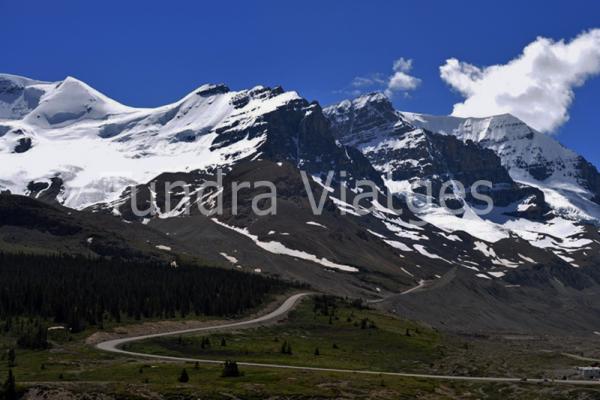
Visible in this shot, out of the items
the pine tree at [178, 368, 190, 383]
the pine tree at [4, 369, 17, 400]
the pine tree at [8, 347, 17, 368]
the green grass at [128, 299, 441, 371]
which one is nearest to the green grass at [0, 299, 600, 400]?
the green grass at [128, 299, 441, 371]

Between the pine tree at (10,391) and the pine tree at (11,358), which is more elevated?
the pine tree at (11,358)

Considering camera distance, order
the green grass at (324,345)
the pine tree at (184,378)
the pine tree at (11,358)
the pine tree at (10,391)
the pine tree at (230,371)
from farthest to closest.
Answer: the green grass at (324,345) → the pine tree at (11,358) → the pine tree at (230,371) → the pine tree at (184,378) → the pine tree at (10,391)

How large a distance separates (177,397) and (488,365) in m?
61.6

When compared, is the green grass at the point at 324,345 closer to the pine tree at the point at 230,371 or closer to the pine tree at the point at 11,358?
the pine tree at the point at 11,358

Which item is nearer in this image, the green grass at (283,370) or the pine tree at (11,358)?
the green grass at (283,370)

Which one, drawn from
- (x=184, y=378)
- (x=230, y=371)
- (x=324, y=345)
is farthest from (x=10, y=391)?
(x=324, y=345)

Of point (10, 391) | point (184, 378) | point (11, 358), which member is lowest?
point (10, 391)

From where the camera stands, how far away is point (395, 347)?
519 ft

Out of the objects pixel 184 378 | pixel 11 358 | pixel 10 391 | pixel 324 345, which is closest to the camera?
pixel 10 391

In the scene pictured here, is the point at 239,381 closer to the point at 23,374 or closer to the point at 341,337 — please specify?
the point at 23,374

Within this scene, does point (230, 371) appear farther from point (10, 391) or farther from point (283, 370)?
point (10, 391)

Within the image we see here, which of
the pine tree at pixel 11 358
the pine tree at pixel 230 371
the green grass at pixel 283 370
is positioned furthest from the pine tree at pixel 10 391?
the pine tree at pixel 11 358

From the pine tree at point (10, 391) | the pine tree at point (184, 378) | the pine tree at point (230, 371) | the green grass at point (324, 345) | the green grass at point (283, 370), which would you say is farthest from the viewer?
the green grass at point (324, 345)

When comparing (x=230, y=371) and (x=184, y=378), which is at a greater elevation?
(x=230, y=371)
